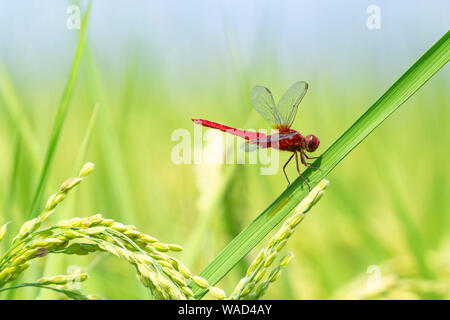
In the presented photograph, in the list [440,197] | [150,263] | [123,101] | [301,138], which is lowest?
[440,197]

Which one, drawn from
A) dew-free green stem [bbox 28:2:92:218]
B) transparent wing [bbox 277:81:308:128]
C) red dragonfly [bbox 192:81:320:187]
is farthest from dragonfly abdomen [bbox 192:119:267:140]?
dew-free green stem [bbox 28:2:92:218]

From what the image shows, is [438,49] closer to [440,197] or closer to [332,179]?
[332,179]

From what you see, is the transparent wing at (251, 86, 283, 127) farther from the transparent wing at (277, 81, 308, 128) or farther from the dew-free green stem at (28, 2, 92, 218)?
the dew-free green stem at (28, 2, 92, 218)

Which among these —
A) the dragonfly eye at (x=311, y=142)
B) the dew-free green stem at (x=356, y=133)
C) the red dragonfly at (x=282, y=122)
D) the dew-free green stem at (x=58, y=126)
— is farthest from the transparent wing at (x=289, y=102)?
the dew-free green stem at (x=58, y=126)

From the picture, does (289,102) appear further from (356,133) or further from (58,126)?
(58,126)
